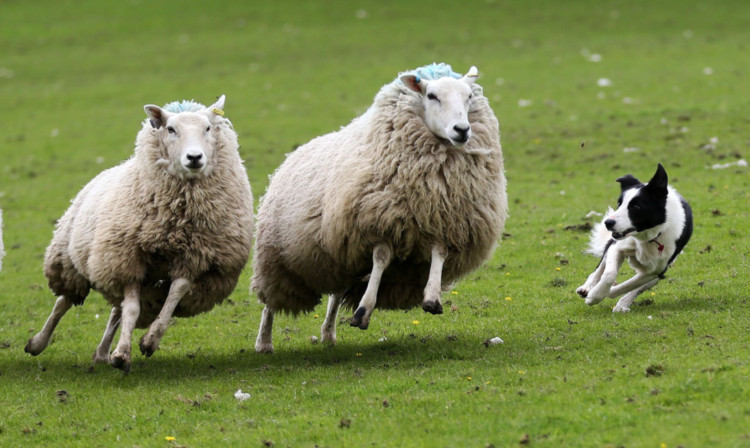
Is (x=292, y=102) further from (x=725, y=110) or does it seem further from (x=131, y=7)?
(x=131, y=7)

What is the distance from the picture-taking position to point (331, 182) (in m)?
8.89

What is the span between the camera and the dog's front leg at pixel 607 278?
29.1 ft

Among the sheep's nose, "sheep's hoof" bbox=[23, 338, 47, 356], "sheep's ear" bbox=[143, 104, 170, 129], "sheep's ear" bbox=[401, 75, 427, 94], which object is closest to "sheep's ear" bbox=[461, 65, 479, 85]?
"sheep's ear" bbox=[401, 75, 427, 94]

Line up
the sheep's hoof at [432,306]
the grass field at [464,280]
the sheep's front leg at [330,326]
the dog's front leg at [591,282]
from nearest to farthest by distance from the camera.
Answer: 1. the grass field at [464,280]
2. the sheep's hoof at [432,306]
3. the dog's front leg at [591,282]
4. the sheep's front leg at [330,326]

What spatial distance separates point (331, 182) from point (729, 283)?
4253mm

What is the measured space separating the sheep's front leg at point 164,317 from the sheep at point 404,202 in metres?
1.14

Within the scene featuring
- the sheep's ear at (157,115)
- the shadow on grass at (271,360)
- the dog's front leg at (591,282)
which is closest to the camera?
the shadow on grass at (271,360)

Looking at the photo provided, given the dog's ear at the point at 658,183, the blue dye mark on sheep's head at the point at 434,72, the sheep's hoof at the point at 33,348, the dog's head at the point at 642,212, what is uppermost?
the blue dye mark on sheep's head at the point at 434,72

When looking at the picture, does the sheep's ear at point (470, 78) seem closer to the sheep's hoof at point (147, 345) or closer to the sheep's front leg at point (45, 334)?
the sheep's hoof at point (147, 345)

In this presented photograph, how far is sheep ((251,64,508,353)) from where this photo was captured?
8.33 meters

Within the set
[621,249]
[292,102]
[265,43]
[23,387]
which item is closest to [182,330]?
[23,387]

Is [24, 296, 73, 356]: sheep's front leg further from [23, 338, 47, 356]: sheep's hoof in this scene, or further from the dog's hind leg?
the dog's hind leg

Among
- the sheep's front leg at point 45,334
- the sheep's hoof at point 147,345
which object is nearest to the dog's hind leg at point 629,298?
the sheep's hoof at point 147,345

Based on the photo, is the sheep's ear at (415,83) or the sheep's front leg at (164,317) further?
the sheep's ear at (415,83)
